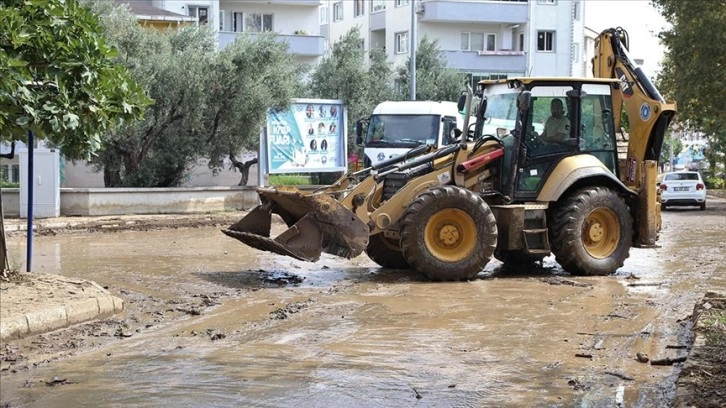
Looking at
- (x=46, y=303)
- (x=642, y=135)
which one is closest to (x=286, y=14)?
(x=642, y=135)

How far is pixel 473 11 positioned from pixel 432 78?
12292 mm

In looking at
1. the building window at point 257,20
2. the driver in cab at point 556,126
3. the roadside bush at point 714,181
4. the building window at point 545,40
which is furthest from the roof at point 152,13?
the roadside bush at point 714,181

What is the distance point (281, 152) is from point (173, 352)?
737 inches

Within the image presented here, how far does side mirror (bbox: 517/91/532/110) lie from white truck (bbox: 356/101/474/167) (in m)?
13.3

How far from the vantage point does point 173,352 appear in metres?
8.73

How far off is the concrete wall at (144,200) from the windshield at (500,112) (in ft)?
37.3

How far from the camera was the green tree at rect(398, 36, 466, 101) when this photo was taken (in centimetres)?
4234

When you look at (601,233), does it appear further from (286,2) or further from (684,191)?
(286,2)

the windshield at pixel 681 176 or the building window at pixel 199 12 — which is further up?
the building window at pixel 199 12

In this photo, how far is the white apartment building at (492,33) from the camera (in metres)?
53.8

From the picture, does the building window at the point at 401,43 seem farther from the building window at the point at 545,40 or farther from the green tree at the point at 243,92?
the green tree at the point at 243,92

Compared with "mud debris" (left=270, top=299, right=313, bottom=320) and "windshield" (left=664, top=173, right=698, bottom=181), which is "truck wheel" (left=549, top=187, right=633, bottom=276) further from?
"windshield" (left=664, top=173, right=698, bottom=181)

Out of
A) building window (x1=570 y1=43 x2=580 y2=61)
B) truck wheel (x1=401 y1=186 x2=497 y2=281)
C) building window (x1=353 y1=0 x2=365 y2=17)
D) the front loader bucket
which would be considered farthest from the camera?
building window (x1=353 y1=0 x2=365 y2=17)

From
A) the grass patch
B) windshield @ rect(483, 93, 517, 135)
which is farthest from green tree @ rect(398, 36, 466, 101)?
windshield @ rect(483, 93, 517, 135)
